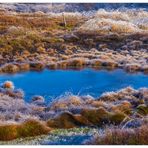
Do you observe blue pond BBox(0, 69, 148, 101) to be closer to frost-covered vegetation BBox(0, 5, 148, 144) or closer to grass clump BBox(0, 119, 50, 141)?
frost-covered vegetation BBox(0, 5, 148, 144)

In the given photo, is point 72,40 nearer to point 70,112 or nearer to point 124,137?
point 70,112

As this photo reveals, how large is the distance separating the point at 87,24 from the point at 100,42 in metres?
0.26

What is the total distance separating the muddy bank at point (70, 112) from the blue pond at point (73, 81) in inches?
3.0

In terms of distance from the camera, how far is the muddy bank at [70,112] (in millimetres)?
5922

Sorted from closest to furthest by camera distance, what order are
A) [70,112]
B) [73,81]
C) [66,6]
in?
[70,112] < [73,81] < [66,6]

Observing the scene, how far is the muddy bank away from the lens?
592 centimetres

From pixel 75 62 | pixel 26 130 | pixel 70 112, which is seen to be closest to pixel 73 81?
pixel 75 62

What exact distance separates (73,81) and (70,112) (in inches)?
14.5

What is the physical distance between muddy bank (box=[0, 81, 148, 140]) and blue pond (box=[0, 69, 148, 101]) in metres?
0.08

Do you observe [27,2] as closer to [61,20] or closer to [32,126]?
[61,20]

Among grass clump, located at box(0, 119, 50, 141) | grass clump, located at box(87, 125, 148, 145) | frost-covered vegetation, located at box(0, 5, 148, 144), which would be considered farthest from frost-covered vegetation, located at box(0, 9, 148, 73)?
grass clump, located at box(87, 125, 148, 145)

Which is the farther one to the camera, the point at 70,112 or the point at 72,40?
the point at 72,40

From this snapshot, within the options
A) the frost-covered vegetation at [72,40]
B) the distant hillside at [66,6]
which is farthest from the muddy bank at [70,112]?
the distant hillside at [66,6]

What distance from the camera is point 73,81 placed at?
6164 mm
